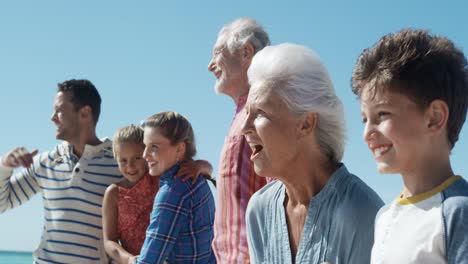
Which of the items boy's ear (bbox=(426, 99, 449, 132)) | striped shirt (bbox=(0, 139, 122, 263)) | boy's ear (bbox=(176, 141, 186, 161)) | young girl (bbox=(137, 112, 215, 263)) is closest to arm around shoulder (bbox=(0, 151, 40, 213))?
striped shirt (bbox=(0, 139, 122, 263))

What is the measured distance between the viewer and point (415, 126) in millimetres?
1956

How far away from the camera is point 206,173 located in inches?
150

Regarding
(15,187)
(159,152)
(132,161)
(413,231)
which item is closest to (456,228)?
(413,231)

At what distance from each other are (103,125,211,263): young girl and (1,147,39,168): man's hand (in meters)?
1.13

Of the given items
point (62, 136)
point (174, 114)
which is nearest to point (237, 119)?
point (174, 114)

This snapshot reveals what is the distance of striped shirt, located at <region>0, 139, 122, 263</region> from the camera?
15.1 feet

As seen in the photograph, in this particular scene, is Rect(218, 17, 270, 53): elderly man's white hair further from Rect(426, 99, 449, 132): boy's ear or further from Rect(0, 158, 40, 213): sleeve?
Rect(0, 158, 40, 213): sleeve

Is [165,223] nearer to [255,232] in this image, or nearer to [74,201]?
[255,232]

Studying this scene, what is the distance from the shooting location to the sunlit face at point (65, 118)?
496 centimetres

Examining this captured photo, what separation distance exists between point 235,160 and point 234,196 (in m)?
0.17

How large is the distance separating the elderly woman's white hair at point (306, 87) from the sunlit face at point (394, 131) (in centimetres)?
34

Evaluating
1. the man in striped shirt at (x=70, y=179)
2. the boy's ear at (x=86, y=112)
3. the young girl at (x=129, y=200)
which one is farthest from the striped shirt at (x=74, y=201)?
the young girl at (x=129, y=200)

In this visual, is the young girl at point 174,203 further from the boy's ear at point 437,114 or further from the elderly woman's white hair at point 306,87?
the boy's ear at point 437,114

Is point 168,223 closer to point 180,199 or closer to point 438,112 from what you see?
point 180,199
